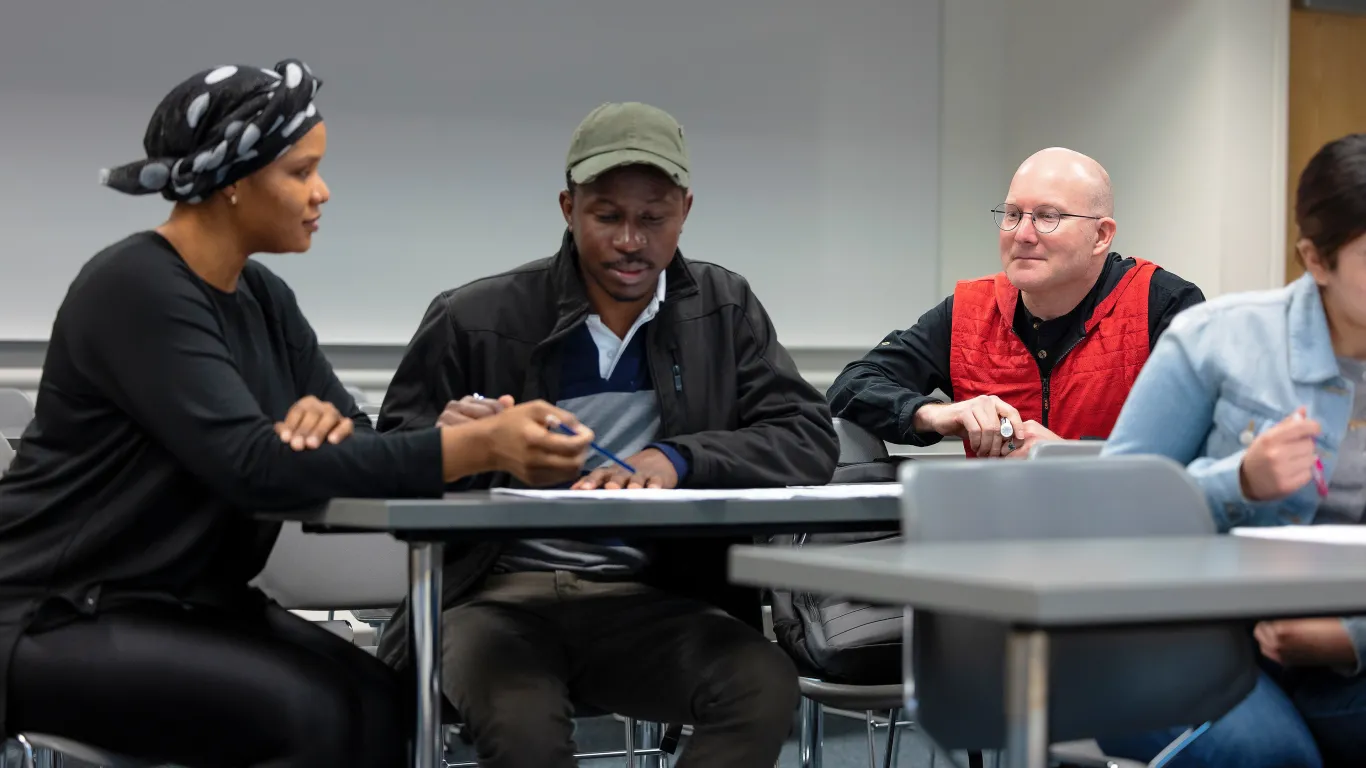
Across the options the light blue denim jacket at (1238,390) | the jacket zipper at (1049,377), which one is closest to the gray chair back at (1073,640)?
the light blue denim jacket at (1238,390)

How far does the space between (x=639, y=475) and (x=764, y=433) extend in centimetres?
30

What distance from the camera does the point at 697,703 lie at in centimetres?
211

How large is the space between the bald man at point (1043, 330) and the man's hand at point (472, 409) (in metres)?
1.06

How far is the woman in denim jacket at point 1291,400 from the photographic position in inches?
68.4

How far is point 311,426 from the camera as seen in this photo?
6.12 feet

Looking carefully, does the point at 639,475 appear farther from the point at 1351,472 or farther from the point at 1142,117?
the point at 1142,117

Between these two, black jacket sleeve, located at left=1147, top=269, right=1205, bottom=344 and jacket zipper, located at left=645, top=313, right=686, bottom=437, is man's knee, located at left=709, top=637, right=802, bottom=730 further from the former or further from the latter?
black jacket sleeve, located at left=1147, top=269, right=1205, bottom=344

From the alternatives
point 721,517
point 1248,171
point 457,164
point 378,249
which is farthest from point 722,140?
point 721,517

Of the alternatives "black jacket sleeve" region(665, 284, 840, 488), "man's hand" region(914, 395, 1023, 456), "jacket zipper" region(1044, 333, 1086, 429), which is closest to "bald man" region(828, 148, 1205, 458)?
"jacket zipper" region(1044, 333, 1086, 429)

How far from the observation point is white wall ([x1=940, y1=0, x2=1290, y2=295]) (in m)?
5.50

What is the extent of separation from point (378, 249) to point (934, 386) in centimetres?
301

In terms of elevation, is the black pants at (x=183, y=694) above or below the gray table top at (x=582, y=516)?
below

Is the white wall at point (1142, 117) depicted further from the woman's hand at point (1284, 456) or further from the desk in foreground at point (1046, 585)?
the desk in foreground at point (1046, 585)

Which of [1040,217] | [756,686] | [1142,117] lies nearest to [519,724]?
[756,686]
